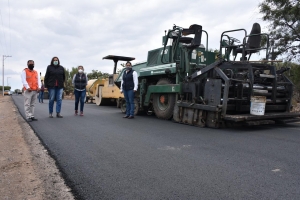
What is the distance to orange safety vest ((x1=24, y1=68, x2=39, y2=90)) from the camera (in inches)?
290

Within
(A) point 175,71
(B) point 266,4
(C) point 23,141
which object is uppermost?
(B) point 266,4

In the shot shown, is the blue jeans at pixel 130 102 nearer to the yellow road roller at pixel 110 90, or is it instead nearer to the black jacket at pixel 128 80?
the black jacket at pixel 128 80

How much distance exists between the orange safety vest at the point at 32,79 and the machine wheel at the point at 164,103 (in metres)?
→ 3.40

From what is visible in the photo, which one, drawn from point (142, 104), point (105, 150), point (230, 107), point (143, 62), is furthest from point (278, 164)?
point (143, 62)

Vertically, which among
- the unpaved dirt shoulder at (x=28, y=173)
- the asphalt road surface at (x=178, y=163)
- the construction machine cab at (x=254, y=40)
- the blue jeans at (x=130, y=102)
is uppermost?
the construction machine cab at (x=254, y=40)

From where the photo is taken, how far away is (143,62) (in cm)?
1008

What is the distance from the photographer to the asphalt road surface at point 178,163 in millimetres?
2592

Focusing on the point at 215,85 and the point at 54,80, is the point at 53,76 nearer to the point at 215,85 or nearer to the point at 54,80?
the point at 54,80

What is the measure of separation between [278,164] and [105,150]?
2.35 m

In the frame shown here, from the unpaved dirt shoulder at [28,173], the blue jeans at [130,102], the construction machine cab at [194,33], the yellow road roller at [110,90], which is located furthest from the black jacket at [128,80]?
the yellow road roller at [110,90]

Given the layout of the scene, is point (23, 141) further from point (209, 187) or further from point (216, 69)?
point (216, 69)

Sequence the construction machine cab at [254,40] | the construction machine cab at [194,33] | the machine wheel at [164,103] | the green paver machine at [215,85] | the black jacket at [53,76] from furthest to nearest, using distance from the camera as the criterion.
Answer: the black jacket at [53,76], the machine wheel at [164,103], the construction machine cab at [194,33], the construction machine cab at [254,40], the green paver machine at [215,85]

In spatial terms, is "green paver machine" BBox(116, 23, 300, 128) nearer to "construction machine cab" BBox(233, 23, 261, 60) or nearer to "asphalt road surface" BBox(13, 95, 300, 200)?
"construction machine cab" BBox(233, 23, 261, 60)

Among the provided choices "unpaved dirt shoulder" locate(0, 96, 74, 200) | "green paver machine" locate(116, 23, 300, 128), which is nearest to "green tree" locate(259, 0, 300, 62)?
"green paver machine" locate(116, 23, 300, 128)
